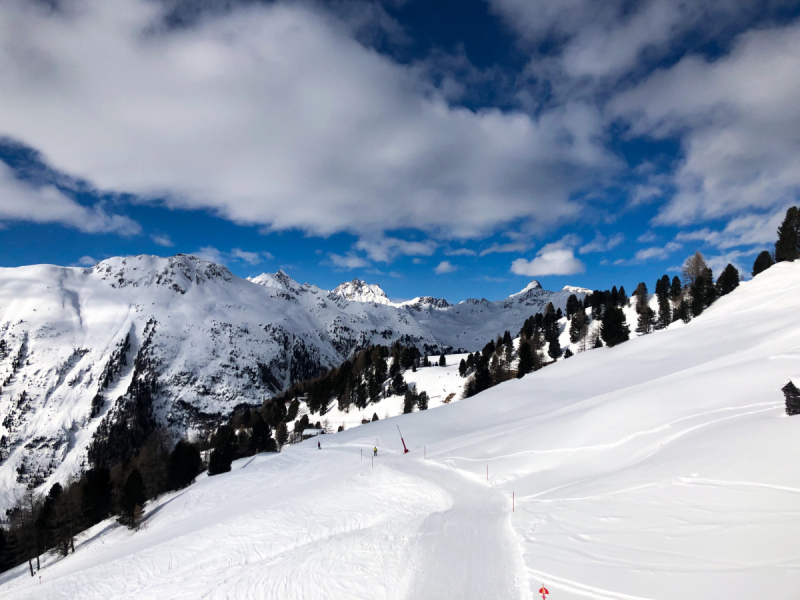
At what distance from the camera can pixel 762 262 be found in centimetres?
7138

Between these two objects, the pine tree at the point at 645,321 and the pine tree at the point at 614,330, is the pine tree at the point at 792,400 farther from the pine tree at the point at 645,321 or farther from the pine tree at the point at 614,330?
the pine tree at the point at 645,321

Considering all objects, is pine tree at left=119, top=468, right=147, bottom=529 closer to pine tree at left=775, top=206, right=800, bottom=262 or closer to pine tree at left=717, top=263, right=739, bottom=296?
pine tree at left=717, top=263, right=739, bottom=296

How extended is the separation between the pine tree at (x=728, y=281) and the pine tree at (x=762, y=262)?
7.91 meters

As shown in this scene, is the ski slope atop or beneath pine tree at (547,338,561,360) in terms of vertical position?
beneath

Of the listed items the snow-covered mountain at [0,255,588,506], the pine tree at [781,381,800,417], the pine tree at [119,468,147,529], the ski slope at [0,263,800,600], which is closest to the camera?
the ski slope at [0,263,800,600]

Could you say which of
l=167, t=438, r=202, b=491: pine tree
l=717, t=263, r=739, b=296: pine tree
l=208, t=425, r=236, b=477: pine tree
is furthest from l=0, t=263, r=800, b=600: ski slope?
l=717, t=263, r=739, b=296: pine tree

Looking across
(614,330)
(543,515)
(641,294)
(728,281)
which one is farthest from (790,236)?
(543,515)

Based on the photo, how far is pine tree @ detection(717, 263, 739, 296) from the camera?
67.2 meters

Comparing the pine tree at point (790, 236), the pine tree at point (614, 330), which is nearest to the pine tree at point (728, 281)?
the pine tree at point (790, 236)

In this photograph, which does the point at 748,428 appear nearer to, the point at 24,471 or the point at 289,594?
the point at 289,594

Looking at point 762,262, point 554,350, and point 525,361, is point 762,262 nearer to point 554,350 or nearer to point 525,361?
point 554,350

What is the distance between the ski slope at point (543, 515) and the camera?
8.89m

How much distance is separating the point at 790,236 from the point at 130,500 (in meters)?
107

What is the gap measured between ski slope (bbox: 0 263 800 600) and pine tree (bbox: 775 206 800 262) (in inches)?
1922
